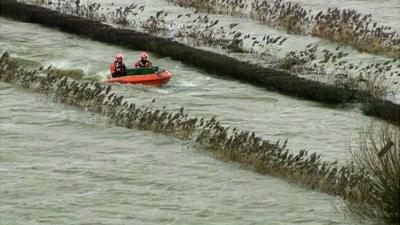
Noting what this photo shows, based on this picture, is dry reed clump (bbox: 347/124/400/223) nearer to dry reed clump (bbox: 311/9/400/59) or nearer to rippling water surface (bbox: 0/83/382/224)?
rippling water surface (bbox: 0/83/382/224)

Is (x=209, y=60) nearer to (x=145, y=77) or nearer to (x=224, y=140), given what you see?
(x=145, y=77)

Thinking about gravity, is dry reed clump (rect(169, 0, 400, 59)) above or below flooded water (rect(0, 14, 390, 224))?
above

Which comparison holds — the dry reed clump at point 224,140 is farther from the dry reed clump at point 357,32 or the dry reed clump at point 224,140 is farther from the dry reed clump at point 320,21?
the dry reed clump at point 320,21

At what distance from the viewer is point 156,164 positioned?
1784 centimetres

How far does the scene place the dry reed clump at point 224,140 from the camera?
1580 centimetres

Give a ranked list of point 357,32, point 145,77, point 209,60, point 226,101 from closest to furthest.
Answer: point 226,101, point 145,77, point 209,60, point 357,32

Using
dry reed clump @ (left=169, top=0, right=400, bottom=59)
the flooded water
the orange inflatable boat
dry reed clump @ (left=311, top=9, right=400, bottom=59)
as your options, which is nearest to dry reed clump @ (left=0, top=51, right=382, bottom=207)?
the flooded water

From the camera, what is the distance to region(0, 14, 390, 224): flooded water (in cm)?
1491

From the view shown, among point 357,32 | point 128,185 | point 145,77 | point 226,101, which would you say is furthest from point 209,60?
point 128,185

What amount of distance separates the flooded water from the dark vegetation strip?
19.2 inches

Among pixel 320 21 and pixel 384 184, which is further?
pixel 320 21

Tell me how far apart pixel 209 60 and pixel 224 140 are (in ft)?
36.0

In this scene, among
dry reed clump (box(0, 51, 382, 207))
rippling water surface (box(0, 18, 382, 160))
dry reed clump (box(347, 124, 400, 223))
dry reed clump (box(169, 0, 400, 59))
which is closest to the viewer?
dry reed clump (box(347, 124, 400, 223))

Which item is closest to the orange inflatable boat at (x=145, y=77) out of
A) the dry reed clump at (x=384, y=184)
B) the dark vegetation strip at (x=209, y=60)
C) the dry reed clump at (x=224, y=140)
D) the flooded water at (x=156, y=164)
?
the flooded water at (x=156, y=164)
